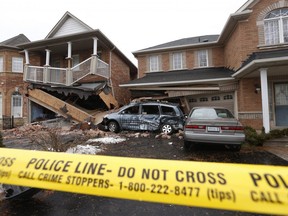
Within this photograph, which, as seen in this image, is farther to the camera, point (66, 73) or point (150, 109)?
point (66, 73)

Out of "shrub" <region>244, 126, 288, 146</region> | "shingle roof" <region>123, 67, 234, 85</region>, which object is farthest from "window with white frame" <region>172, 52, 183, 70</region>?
"shrub" <region>244, 126, 288, 146</region>

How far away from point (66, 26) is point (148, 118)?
1186cm

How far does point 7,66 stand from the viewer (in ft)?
54.9

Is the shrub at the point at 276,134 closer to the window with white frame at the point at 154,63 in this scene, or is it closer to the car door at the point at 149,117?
the car door at the point at 149,117

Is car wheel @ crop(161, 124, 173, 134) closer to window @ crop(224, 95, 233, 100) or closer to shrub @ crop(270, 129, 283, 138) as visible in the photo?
shrub @ crop(270, 129, 283, 138)

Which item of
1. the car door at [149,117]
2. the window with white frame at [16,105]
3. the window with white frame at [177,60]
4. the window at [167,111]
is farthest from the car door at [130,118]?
the window with white frame at [16,105]

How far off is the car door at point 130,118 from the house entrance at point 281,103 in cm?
764

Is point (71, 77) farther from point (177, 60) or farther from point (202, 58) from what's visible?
point (202, 58)

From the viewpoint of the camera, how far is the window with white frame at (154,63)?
1562 centimetres

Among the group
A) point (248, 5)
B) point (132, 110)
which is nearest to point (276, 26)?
point (248, 5)

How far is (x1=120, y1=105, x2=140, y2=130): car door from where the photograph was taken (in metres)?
9.79

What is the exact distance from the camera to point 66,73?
43.7 feet

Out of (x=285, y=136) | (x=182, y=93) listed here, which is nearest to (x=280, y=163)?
(x=285, y=136)

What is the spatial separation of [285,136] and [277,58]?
324 centimetres
